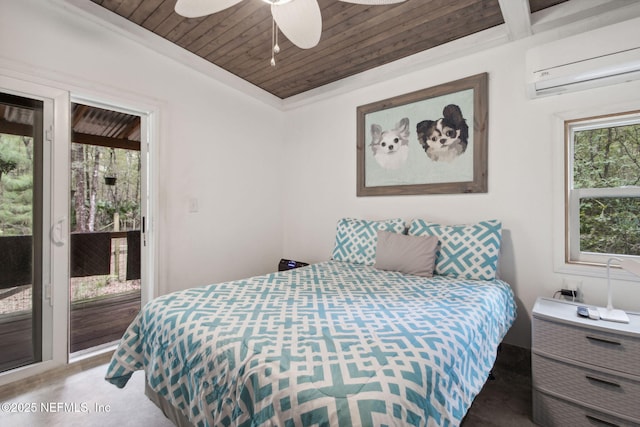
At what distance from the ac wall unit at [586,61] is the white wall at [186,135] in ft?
8.52

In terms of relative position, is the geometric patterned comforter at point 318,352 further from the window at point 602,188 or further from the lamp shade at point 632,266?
the window at point 602,188

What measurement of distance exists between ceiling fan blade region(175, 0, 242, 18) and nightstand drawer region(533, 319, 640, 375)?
2.41 m

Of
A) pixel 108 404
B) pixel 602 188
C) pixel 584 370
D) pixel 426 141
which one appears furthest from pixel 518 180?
pixel 108 404

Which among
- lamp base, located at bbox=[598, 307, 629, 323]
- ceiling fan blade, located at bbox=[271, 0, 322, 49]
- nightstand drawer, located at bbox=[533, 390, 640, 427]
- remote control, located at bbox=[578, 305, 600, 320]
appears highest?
ceiling fan blade, located at bbox=[271, 0, 322, 49]

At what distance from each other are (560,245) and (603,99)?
97cm

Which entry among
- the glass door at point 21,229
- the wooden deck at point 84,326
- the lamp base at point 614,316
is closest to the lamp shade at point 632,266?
the lamp base at point 614,316

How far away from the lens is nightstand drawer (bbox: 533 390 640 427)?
1433 millimetres

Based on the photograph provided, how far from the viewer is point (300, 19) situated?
163 cm

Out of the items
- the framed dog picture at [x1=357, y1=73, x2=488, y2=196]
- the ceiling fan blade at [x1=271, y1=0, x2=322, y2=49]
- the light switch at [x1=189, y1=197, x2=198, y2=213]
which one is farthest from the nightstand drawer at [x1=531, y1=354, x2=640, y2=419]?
the light switch at [x1=189, y1=197, x2=198, y2=213]

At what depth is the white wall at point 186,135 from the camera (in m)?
2.01

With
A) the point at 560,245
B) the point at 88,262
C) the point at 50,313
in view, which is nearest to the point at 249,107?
the point at 50,313

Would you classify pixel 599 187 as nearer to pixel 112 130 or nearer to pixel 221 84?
pixel 221 84

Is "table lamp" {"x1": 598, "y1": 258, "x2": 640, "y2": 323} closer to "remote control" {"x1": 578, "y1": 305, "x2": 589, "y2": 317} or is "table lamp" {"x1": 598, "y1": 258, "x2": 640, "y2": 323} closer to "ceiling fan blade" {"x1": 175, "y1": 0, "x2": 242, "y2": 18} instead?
"remote control" {"x1": 578, "y1": 305, "x2": 589, "y2": 317}

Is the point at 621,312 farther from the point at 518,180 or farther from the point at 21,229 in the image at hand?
the point at 21,229
